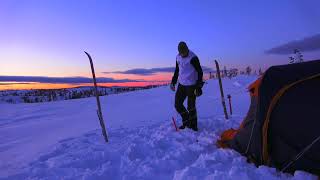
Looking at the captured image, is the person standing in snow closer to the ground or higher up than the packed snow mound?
higher up

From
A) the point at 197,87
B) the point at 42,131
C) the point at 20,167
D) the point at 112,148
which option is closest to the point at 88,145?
the point at 112,148

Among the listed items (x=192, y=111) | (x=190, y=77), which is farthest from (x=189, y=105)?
(x=190, y=77)

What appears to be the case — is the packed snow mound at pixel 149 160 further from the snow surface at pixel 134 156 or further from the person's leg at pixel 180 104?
the person's leg at pixel 180 104

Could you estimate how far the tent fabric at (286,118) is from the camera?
4.66m

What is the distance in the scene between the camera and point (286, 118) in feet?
16.2

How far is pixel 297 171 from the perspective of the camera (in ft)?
14.7


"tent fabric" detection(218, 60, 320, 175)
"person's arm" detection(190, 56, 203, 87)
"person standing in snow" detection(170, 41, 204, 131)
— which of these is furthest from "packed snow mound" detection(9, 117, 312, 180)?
"person's arm" detection(190, 56, 203, 87)

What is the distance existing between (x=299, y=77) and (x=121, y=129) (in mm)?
4975

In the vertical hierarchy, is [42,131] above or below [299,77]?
below

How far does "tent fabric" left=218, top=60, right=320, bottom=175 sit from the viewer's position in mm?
4660

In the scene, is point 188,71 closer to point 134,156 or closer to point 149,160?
point 134,156

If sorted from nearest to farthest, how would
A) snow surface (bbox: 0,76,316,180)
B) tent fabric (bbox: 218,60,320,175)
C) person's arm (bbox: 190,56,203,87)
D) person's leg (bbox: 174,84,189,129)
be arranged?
tent fabric (bbox: 218,60,320,175) → snow surface (bbox: 0,76,316,180) → person's arm (bbox: 190,56,203,87) → person's leg (bbox: 174,84,189,129)

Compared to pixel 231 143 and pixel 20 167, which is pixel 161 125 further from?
pixel 20 167

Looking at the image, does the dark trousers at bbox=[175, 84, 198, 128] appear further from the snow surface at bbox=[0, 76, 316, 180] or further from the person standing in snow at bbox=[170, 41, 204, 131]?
the snow surface at bbox=[0, 76, 316, 180]
